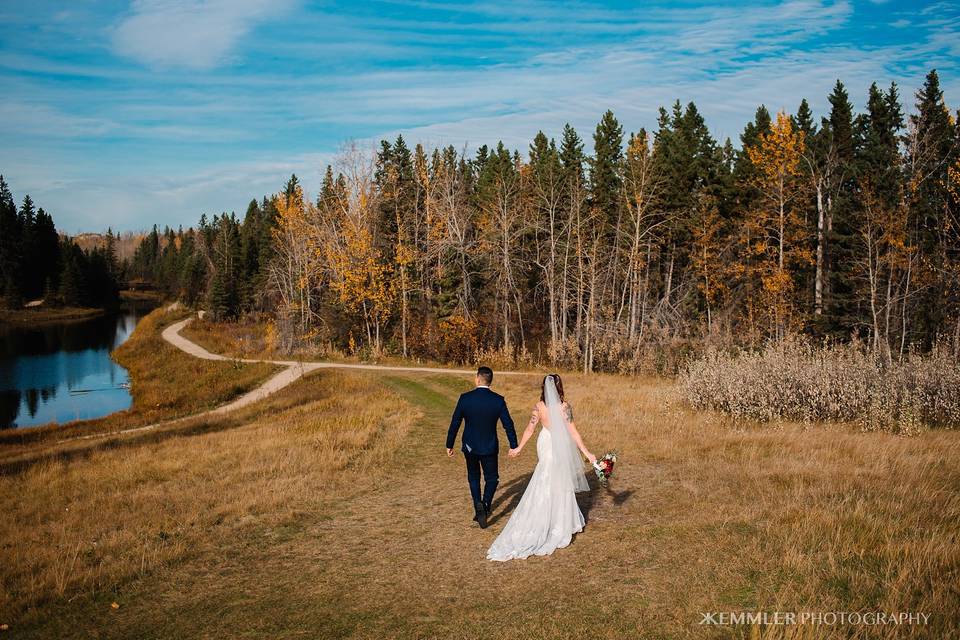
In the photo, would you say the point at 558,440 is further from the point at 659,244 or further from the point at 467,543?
the point at 659,244

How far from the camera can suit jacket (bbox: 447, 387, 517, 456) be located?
8.84 meters

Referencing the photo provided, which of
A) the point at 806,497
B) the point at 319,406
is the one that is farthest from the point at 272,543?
the point at 319,406

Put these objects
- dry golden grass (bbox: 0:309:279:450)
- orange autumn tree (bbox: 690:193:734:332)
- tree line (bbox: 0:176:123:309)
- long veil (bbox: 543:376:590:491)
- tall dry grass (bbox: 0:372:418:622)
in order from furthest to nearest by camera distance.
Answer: tree line (bbox: 0:176:123:309) < orange autumn tree (bbox: 690:193:734:332) < dry golden grass (bbox: 0:309:279:450) < long veil (bbox: 543:376:590:491) < tall dry grass (bbox: 0:372:418:622)

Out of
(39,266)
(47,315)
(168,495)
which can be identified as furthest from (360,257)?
(39,266)

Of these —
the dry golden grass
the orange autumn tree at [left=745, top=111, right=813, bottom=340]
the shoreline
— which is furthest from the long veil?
the shoreline

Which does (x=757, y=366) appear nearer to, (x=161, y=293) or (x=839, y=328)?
(x=839, y=328)

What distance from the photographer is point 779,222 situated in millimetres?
33969

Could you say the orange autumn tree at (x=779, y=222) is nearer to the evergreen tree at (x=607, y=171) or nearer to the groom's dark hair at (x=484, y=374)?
the evergreen tree at (x=607, y=171)

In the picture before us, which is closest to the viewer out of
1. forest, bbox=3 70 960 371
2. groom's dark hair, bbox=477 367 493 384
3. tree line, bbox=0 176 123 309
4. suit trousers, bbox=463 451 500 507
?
groom's dark hair, bbox=477 367 493 384

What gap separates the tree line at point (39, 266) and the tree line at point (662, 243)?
213ft

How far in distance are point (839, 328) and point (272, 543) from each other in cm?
3518

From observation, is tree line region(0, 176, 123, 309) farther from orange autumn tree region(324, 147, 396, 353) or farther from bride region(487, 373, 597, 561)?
bride region(487, 373, 597, 561)

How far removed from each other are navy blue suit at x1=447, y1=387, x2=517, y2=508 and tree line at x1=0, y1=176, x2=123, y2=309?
102607mm

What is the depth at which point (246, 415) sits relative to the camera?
81.4 ft
